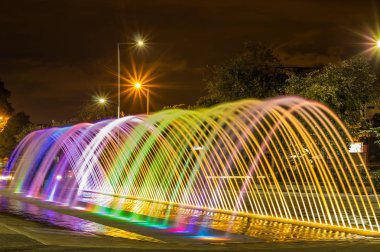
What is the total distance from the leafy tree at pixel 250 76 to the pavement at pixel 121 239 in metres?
22.6

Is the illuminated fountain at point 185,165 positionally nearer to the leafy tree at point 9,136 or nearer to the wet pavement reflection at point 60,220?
the wet pavement reflection at point 60,220

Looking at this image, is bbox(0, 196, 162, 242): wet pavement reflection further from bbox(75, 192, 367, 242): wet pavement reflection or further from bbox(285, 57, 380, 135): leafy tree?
bbox(285, 57, 380, 135): leafy tree

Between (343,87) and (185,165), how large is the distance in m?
10.5

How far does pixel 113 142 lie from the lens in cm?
3081

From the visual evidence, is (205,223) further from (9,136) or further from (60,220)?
(9,136)

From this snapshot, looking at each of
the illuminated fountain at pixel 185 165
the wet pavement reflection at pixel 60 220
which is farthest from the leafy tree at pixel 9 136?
the wet pavement reflection at pixel 60 220

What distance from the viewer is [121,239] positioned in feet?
39.9

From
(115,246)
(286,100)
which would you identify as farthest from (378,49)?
(115,246)

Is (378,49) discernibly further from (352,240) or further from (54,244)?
(54,244)

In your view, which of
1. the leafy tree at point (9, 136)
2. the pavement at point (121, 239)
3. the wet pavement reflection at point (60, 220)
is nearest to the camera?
the pavement at point (121, 239)

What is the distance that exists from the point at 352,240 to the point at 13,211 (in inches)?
370

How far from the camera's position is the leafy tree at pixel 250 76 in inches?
1462

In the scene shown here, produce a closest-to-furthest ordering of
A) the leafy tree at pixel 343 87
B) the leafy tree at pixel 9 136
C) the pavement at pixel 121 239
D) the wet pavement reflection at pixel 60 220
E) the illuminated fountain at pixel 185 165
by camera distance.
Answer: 1. the pavement at pixel 121 239
2. the wet pavement reflection at pixel 60 220
3. the illuminated fountain at pixel 185 165
4. the leafy tree at pixel 343 87
5. the leafy tree at pixel 9 136

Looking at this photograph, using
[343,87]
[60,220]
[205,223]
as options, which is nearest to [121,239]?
[60,220]
